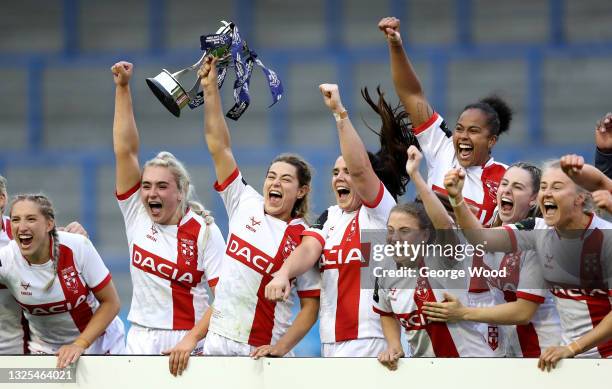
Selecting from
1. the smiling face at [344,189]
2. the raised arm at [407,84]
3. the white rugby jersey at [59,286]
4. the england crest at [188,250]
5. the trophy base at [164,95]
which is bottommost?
the white rugby jersey at [59,286]

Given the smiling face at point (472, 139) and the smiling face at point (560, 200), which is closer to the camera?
the smiling face at point (560, 200)

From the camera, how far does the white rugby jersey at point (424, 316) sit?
3943 millimetres

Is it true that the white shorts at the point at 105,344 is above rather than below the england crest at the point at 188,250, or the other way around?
below

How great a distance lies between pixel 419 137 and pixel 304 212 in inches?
24.1

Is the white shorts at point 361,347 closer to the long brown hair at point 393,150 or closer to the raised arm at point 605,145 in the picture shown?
the long brown hair at point 393,150

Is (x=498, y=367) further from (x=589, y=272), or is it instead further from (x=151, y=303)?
(x=151, y=303)

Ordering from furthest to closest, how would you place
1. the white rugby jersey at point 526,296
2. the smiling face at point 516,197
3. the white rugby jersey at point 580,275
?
1. the smiling face at point 516,197
2. the white rugby jersey at point 526,296
3. the white rugby jersey at point 580,275

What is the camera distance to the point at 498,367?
3873 mm

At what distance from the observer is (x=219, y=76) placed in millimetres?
4363

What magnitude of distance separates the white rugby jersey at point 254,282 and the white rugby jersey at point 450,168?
619 mm

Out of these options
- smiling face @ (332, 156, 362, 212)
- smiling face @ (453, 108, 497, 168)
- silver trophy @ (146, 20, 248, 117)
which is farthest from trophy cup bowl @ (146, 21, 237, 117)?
smiling face @ (453, 108, 497, 168)

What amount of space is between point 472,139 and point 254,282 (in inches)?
41.5

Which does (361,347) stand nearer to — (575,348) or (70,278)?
(575,348)

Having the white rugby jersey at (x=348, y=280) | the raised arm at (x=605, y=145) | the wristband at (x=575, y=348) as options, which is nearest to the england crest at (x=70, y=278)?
the white rugby jersey at (x=348, y=280)
